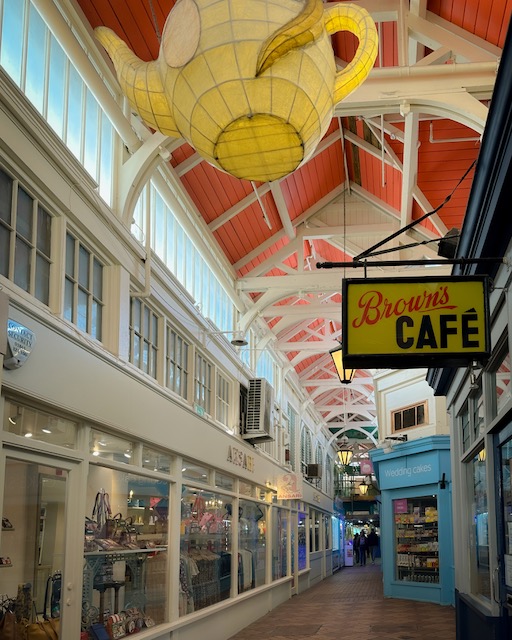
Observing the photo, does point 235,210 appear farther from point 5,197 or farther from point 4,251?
point 4,251

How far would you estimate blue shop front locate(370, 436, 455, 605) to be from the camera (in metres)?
16.3

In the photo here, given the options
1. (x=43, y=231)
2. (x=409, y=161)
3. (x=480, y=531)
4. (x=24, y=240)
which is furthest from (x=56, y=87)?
(x=480, y=531)

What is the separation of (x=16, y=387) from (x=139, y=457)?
3.14 m

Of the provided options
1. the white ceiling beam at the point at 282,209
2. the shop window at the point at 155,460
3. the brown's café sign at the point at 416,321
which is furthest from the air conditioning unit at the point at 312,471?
the brown's café sign at the point at 416,321

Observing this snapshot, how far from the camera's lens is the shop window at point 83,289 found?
7035 mm

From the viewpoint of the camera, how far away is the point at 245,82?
310cm

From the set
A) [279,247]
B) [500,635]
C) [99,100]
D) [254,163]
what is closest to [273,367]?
[279,247]

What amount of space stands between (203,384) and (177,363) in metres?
1.52

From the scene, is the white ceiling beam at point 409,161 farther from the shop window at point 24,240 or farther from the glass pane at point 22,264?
the glass pane at point 22,264

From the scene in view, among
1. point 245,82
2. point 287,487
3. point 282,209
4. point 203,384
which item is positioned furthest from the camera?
point 287,487

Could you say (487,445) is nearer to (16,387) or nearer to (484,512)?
(484,512)

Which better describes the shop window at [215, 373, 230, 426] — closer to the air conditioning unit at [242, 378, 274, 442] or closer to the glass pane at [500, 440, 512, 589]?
the air conditioning unit at [242, 378, 274, 442]

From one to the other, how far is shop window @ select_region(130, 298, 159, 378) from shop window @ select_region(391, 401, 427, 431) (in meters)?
9.77

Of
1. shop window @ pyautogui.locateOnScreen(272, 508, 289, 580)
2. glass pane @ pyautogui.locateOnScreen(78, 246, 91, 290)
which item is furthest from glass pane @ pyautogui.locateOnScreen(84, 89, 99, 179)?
shop window @ pyautogui.locateOnScreen(272, 508, 289, 580)
